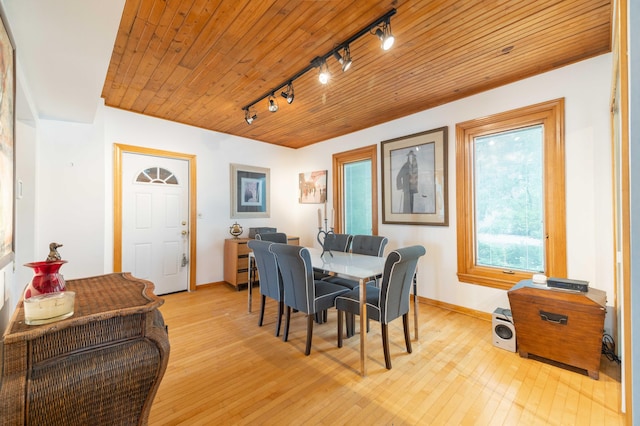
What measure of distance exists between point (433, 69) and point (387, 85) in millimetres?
471

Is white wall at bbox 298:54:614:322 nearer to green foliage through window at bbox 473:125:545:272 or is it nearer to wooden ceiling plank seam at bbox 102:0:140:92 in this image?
green foliage through window at bbox 473:125:545:272

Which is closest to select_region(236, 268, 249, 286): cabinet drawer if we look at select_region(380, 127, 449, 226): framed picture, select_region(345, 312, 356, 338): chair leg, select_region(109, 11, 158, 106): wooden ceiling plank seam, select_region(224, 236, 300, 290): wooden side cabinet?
select_region(224, 236, 300, 290): wooden side cabinet

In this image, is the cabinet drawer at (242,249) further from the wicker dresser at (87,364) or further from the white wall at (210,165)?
the wicker dresser at (87,364)

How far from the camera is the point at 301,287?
2.26 metres

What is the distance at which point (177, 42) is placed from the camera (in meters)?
2.09

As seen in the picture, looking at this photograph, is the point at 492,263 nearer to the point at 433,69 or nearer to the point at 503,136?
the point at 503,136

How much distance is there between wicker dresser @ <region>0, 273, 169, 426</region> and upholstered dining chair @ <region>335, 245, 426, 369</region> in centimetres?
139

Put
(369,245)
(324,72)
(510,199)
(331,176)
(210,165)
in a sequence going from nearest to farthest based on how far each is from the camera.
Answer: (324,72), (510,199), (369,245), (210,165), (331,176)

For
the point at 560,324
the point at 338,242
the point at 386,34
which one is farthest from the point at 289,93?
the point at 560,324

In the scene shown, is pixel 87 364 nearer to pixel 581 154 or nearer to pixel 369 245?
pixel 369 245

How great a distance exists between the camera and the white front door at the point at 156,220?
365 centimetres

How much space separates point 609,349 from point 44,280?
368 cm

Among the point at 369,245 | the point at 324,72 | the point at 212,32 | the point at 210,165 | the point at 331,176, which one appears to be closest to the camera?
the point at 212,32

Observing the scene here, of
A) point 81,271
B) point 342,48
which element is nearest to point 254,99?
point 342,48
